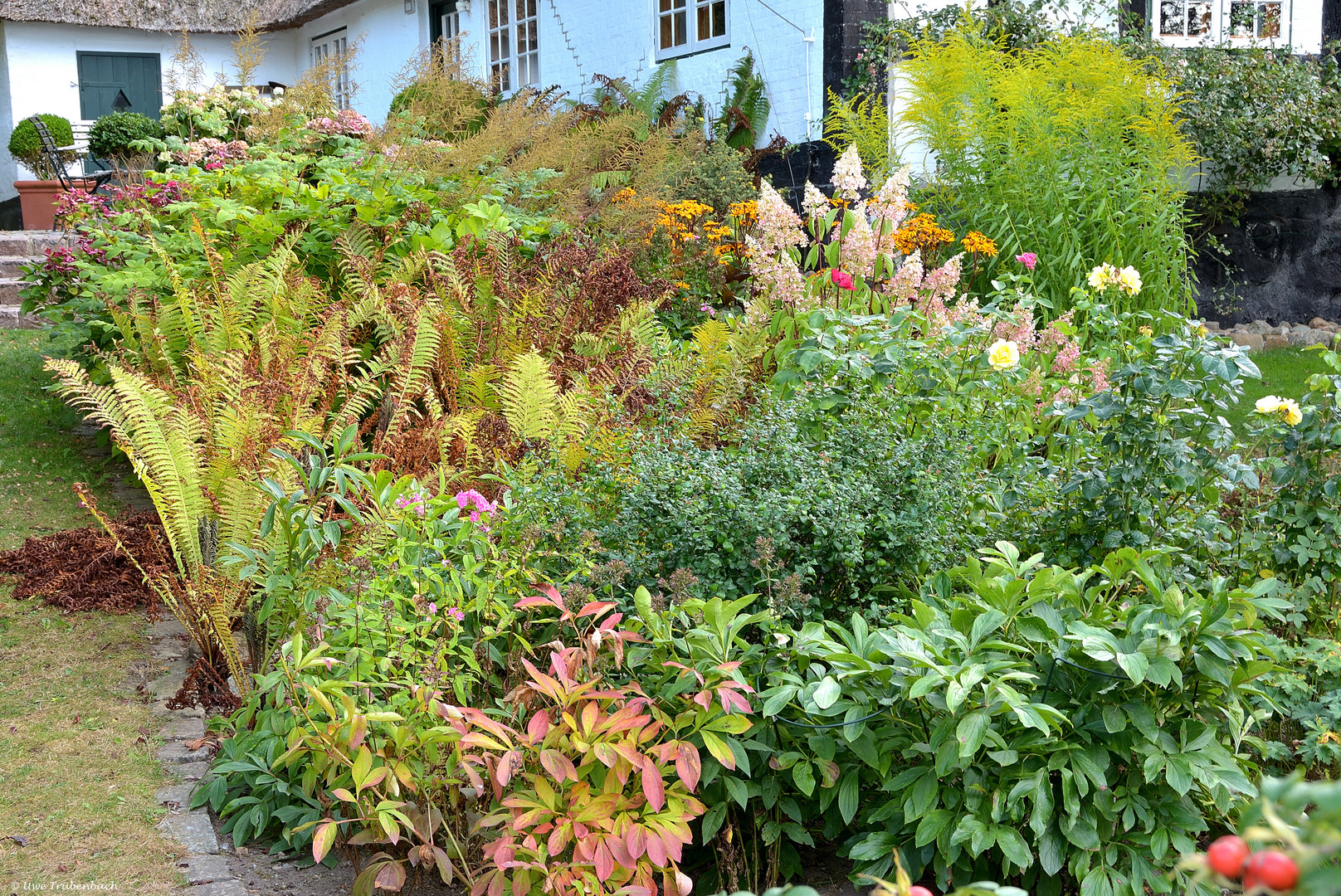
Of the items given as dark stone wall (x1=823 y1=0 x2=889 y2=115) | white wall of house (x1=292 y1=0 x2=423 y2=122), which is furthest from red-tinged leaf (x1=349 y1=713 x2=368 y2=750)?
white wall of house (x1=292 y1=0 x2=423 y2=122)

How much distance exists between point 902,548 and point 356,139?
4.86 m

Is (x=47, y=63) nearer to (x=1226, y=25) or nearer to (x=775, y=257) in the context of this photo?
(x=775, y=257)

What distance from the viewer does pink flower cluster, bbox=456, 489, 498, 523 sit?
2715 mm

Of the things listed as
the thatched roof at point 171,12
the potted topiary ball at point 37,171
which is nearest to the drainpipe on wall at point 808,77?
the potted topiary ball at point 37,171

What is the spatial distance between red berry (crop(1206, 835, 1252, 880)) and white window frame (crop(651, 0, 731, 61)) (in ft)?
30.4

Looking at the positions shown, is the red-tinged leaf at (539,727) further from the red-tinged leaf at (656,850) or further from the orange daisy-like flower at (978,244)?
the orange daisy-like flower at (978,244)

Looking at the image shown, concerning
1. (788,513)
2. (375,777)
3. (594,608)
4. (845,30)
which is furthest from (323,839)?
(845,30)

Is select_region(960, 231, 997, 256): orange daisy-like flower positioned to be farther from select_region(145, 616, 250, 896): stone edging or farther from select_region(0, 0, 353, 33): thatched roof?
select_region(0, 0, 353, 33): thatched roof

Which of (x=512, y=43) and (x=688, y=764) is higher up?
(x=512, y=43)

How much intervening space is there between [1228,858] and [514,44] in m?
12.5

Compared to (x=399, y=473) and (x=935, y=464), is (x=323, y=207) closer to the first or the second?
(x=399, y=473)

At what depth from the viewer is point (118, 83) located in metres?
14.9

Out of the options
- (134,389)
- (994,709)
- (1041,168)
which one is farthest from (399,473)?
(1041,168)

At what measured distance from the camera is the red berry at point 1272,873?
20.1 inches
